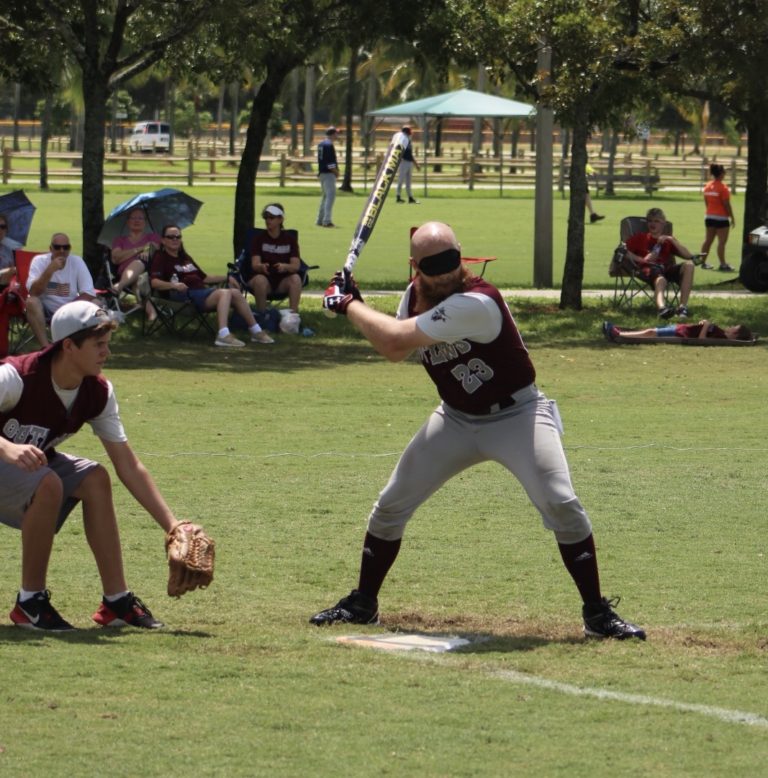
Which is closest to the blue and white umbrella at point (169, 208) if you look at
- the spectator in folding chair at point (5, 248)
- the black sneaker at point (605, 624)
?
the spectator in folding chair at point (5, 248)

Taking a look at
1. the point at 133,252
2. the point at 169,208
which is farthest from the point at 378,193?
the point at 169,208

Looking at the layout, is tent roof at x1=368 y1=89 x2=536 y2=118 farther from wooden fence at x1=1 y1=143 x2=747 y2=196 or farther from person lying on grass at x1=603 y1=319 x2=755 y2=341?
person lying on grass at x1=603 y1=319 x2=755 y2=341

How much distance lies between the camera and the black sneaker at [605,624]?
6805 mm

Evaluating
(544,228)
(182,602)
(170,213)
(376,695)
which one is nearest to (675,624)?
(376,695)

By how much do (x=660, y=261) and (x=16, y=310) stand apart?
9.09 m

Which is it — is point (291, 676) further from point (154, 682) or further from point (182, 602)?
point (182, 602)

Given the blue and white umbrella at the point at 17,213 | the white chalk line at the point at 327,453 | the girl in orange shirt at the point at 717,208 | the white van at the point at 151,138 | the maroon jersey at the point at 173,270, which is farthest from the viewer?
A: the white van at the point at 151,138

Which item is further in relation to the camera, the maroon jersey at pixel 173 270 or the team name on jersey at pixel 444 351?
the maroon jersey at pixel 173 270

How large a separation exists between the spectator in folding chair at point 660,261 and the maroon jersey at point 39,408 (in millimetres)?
14944

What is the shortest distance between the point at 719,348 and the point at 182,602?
1221 cm

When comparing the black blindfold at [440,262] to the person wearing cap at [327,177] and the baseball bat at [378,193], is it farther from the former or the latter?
the person wearing cap at [327,177]

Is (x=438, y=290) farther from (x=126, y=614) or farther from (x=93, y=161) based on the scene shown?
(x=93, y=161)

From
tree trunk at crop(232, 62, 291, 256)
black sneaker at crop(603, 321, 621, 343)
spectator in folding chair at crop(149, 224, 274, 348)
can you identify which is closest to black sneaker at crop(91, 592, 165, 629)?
spectator in folding chair at crop(149, 224, 274, 348)

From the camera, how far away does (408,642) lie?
685cm
